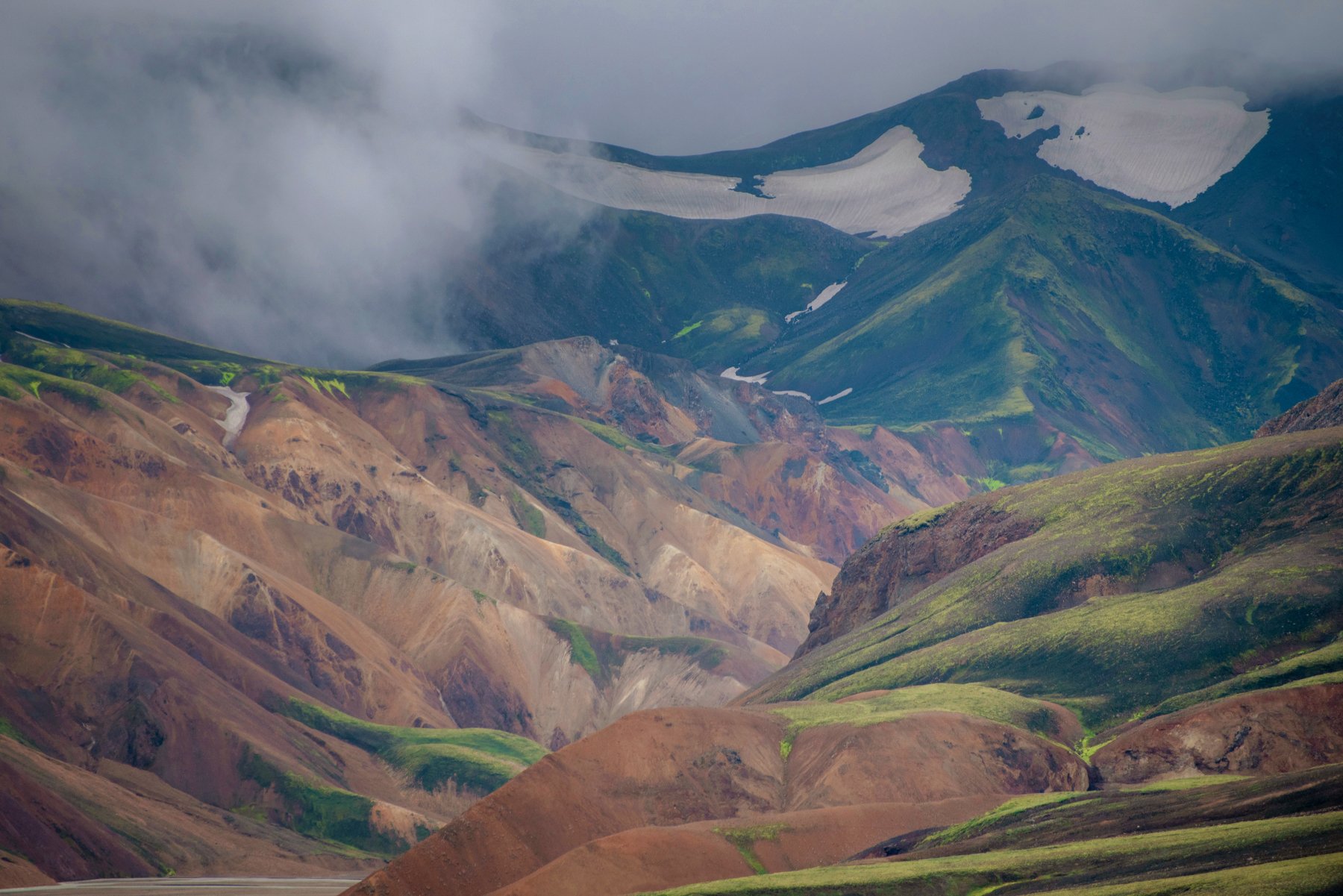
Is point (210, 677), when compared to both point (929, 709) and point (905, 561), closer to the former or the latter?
point (905, 561)

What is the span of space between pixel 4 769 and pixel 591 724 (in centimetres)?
9898

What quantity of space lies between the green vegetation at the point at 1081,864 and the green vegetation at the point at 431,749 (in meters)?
87.9

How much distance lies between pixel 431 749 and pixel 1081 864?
369ft

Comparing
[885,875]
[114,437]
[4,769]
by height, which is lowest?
[885,875]

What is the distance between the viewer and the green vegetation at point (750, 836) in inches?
3300

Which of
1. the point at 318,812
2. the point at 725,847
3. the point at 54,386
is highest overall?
the point at 54,386

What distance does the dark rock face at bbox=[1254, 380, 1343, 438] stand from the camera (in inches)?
5842

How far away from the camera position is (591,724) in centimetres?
19850

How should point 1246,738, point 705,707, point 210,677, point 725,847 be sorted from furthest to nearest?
point 210,677
point 705,707
point 1246,738
point 725,847

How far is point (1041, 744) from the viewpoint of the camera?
99062 millimetres

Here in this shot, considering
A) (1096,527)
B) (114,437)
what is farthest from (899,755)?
(114,437)

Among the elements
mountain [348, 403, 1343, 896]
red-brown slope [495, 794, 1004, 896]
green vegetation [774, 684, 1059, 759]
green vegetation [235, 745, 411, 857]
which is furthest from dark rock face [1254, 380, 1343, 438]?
green vegetation [235, 745, 411, 857]

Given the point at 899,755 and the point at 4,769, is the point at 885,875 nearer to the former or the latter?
the point at 899,755

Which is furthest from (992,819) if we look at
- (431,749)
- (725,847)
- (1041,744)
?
(431,749)
